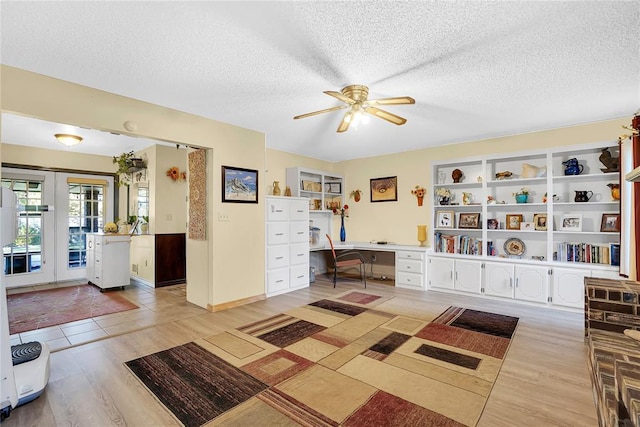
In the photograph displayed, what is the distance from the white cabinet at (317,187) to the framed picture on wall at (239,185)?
1.18 m

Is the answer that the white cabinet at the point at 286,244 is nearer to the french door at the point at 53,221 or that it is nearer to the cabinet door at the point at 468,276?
the cabinet door at the point at 468,276

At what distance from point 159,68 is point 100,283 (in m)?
4.20

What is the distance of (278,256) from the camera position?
4754 mm

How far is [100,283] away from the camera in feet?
16.5

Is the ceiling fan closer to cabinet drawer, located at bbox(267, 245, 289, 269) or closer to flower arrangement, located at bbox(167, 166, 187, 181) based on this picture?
cabinet drawer, located at bbox(267, 245, 289, 269)

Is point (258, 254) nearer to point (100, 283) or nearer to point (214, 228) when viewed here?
point (214, 228)

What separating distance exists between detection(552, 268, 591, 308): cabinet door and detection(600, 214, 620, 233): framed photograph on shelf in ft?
2.10

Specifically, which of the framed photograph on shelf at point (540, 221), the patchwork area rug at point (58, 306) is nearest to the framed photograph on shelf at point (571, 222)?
the framed photograph on shelf at point (540, 221)

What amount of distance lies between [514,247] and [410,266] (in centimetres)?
160

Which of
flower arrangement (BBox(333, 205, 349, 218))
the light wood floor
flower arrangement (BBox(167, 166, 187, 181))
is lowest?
the light wood floor

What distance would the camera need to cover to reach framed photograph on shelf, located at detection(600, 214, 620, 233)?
12.4 feet

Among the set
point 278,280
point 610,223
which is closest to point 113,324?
point 278,280

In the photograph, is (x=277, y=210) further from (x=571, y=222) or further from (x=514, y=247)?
(x=571, y=222)

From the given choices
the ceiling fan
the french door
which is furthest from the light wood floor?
the french door
